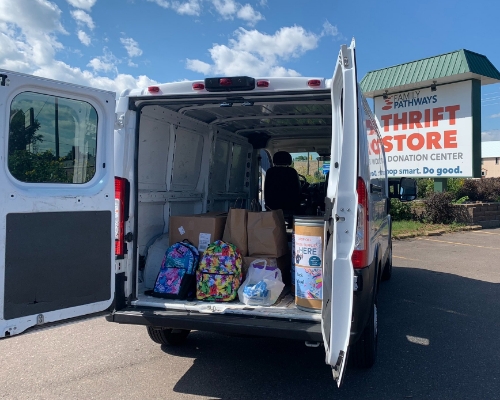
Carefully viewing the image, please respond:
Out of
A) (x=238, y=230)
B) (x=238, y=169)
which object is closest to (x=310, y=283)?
(x=238, y=230)

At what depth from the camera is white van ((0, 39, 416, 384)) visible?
291 centimetres

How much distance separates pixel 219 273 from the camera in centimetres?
416

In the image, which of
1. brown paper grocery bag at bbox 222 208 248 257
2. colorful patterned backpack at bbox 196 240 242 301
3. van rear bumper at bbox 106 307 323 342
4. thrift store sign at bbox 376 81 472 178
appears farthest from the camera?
thrift store sign at bbox 376 81 472 178

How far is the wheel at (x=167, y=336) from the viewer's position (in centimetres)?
442

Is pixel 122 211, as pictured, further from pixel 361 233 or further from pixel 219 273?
pixel 361 233

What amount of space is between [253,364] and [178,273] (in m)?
1.08

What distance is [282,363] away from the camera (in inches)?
168

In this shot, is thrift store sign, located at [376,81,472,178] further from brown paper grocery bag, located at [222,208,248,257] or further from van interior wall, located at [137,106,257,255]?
brown paper grocery bag, located at [222,208,248,257]

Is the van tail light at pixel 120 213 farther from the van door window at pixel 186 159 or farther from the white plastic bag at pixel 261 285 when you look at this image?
the van door window at pixel 186 159

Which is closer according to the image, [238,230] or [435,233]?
[238,230]

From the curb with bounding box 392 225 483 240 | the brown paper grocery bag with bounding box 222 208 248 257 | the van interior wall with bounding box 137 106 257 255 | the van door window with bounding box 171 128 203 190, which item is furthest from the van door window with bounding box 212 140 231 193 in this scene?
the curb with bounding box 392 225 483 240

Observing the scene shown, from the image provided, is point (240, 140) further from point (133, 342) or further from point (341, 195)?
point (341, 195)

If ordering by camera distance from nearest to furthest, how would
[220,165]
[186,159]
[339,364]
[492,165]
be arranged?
[339,364] < [186,159] < [220,165] < [492,165]

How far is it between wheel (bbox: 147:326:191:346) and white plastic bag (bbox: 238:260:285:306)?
3.04 feet
